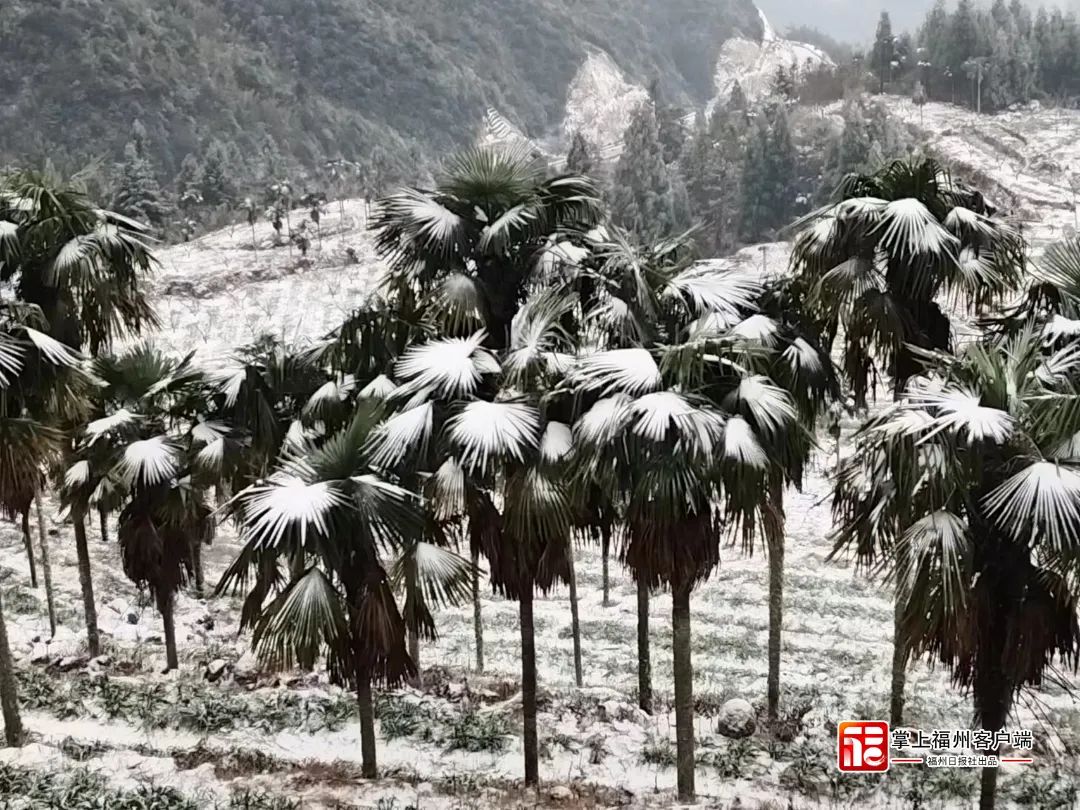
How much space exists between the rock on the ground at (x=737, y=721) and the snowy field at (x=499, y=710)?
0.20m

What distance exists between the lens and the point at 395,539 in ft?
30.0

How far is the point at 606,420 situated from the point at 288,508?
303 cm

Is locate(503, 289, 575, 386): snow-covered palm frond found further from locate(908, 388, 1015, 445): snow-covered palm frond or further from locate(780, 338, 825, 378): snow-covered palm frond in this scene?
locate(908, 388, 1015, 445): snow-covered palm frond

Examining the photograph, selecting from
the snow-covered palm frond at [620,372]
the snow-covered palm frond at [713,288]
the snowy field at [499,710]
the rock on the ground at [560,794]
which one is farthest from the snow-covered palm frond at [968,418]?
the rock on the ground at [560,794]

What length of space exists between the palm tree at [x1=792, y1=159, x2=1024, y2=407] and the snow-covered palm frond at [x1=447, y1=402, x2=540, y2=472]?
13.6 feet

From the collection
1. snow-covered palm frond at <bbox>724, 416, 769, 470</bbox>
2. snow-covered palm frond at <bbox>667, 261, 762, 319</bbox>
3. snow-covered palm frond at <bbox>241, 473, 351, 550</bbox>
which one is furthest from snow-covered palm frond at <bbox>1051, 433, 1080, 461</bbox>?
snow-covered palm frond at <bbox>241, 473, 351, 550</bbox>

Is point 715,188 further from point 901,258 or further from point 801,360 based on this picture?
point 801,360

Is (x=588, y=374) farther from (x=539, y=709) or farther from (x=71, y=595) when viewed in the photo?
(x=71, y=595)

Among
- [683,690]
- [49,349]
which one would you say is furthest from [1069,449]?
[49,349]

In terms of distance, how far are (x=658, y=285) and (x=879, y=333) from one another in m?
2.89

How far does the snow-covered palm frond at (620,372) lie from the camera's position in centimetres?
845

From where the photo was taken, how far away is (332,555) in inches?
350

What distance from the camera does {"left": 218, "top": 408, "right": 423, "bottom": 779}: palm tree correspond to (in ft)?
27.9

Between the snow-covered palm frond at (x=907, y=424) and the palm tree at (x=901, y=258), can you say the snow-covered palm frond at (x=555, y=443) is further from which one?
the palm tree at (x=901, y=258)
